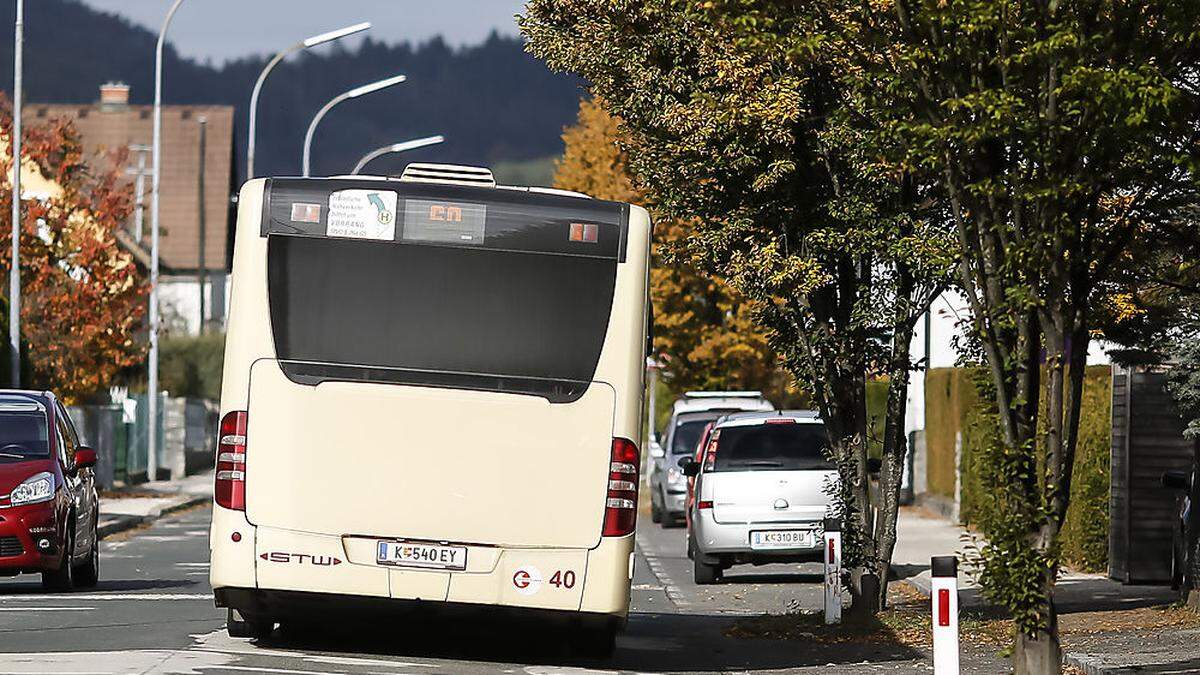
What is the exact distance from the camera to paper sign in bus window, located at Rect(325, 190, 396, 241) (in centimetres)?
1270

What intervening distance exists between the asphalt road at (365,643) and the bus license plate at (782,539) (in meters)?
1.11

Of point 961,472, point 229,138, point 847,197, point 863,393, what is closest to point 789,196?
point 847,197

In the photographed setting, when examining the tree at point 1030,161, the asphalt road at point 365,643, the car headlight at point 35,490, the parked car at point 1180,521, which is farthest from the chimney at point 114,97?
the tree at point 1030,161

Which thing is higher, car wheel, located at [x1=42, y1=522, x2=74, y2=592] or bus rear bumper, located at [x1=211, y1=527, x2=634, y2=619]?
bus rear bumper, located at [x1=211, y1=527, x2=634, y2=619]

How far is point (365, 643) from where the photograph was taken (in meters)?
14.3

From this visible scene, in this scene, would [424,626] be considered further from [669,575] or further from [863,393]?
[669,575]

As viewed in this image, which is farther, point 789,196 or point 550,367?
point 789,196

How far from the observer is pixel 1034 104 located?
11094 mm

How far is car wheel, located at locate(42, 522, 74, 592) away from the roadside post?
21.8 ft

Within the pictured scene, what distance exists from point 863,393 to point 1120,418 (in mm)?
3660

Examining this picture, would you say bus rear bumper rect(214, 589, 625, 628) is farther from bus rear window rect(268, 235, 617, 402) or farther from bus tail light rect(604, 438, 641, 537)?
bus rear window rect(268, 235, 617, 402)

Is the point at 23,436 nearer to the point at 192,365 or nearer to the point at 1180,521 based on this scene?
the point at 1180,521

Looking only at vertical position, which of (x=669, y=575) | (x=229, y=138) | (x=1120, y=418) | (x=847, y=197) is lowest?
(x=669, y=575)

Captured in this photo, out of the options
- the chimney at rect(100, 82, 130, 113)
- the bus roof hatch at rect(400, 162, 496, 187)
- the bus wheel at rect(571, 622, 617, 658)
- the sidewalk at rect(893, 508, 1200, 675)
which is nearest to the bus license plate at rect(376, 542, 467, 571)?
→ the bus wheel at rect(571, 622, 617, 658)
